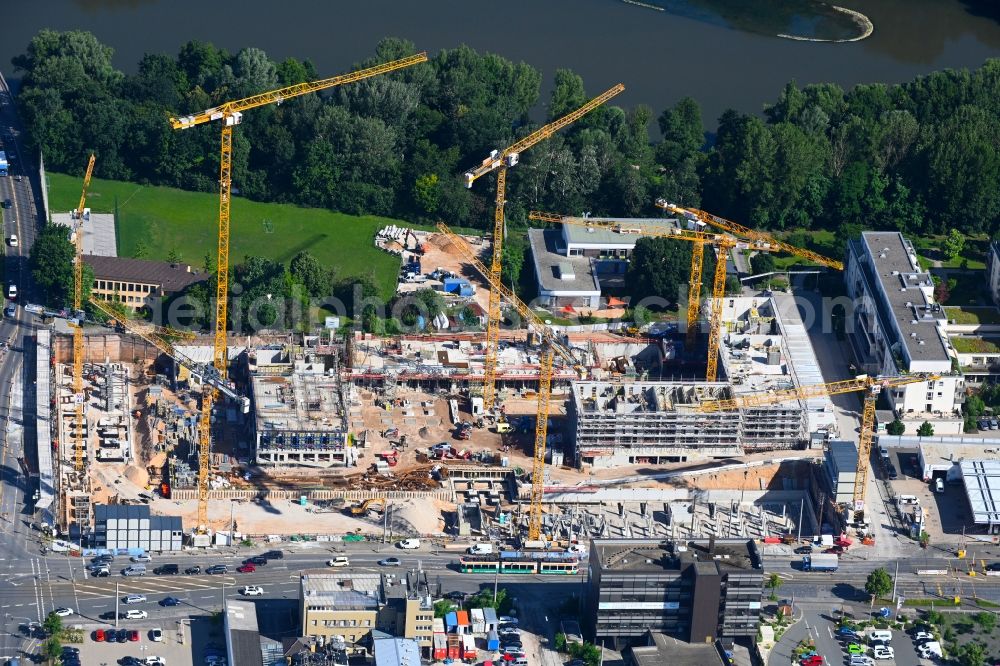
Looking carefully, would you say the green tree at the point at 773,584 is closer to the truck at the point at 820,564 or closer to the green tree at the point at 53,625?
the truck at the point at 820,564

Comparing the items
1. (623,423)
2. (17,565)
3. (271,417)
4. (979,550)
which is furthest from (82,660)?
(979,550)

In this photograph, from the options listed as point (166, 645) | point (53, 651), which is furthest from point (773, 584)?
point (53, 651)

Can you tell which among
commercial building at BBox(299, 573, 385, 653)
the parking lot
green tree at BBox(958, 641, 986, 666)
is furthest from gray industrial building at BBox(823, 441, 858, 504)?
the parking lot

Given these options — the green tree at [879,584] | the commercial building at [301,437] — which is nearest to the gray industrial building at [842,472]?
the green tree at [879,584]

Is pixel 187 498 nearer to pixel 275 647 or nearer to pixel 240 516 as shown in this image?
pixel 240 516

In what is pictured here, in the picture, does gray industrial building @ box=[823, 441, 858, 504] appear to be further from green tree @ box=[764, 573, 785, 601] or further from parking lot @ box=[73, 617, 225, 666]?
parking lot @ box=[73, 617, 225, 666]

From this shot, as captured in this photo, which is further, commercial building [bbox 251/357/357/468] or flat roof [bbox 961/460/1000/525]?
commercial building [bbox 251/357/357/468]
